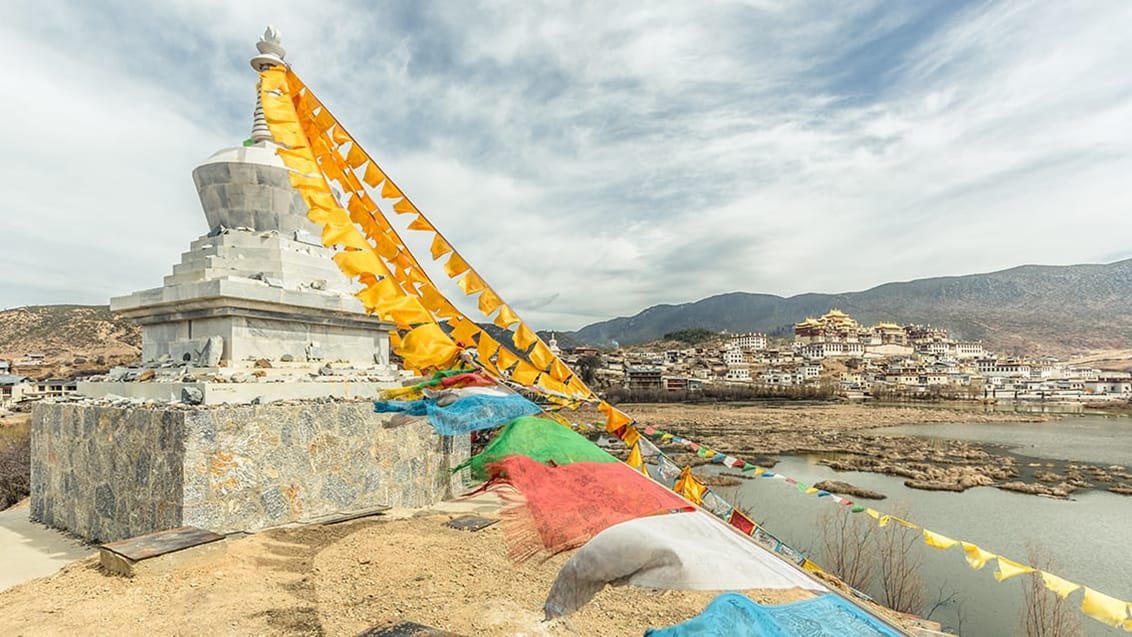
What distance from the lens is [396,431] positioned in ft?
28.5

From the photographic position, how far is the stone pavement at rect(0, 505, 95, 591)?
636cm

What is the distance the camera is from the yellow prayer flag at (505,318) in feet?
13.2

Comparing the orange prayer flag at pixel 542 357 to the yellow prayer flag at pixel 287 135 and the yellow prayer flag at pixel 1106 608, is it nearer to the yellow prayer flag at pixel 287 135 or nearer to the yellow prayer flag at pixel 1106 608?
the yellow prayer flag at pixel 287 135

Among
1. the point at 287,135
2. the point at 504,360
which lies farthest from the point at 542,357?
the point at 287,135

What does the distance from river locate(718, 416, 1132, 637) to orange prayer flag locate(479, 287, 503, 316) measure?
9.44 metres

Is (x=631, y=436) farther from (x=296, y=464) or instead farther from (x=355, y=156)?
(x=296, y=464)

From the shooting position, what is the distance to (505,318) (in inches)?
159

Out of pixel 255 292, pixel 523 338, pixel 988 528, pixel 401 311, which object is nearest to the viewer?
pixel 401 311

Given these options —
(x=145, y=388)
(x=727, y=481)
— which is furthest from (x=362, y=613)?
(x=727, y=481)

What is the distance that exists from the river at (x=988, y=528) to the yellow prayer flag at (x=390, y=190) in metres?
10.3

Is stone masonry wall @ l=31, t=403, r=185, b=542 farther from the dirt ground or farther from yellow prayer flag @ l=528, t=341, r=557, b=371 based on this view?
yellow prayer flag @ l=528, t=341, r=557, b=371

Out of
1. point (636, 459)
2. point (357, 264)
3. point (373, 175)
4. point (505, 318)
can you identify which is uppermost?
point (373, 175)

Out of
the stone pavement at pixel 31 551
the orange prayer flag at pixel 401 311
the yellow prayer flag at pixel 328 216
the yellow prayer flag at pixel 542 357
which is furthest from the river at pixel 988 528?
the stone pavement at pixel 31 551

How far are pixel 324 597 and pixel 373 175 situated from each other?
12.3ft
